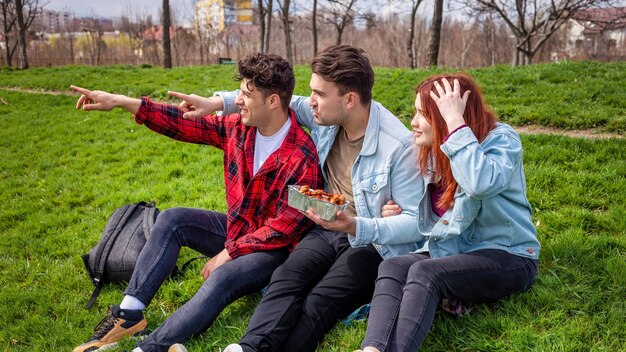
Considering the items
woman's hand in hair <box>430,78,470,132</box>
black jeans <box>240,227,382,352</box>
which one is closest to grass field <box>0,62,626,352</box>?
black jeans <box>240,227,382,352</box>

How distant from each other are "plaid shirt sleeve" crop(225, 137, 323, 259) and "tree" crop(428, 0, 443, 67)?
11.0m

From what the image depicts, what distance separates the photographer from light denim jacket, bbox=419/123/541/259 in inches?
93.7

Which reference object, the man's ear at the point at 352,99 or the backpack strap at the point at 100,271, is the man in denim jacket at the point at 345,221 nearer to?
the man's ear at the point at 352,99

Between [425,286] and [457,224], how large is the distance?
0.39 meters

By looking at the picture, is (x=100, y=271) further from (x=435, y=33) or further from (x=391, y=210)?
(x=435, y=33)

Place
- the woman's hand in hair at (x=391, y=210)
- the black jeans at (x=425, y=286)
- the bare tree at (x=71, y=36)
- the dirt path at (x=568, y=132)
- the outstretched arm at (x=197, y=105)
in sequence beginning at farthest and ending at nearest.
Result: the bare tree at (x=71, y=36)
the dirt path at (x=568, y=132)
the outstretched arm at (x=197, y=105)
the woman's hand in hair at (x=391, y=210)
the black jeans at (x=425, y=286)

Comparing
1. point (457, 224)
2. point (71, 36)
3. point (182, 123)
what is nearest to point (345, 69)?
point (457, 224)

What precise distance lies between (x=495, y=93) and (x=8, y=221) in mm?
6600

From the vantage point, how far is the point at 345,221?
103 inches

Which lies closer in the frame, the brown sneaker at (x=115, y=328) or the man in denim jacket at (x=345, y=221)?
the man in denim jacket at (x=345, y=221)

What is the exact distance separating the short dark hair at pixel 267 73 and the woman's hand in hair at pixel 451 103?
103cm

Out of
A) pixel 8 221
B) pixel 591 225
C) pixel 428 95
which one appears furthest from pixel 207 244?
pixel 8 221

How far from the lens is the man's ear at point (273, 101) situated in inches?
127

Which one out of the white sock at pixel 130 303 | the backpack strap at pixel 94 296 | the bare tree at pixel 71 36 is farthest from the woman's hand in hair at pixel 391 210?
the bare tree at pixel 71 36
